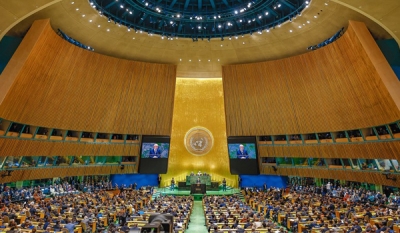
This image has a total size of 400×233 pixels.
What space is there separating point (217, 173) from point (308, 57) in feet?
50.5

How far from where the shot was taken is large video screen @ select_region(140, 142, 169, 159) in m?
26.3

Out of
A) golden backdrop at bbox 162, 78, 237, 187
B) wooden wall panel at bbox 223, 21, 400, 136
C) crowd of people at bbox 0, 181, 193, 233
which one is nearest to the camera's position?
crowd of people at bbox 0, 181, 193, 233

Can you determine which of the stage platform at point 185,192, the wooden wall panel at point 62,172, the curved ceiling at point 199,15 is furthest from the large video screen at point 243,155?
the curved ceiling at point 199,15

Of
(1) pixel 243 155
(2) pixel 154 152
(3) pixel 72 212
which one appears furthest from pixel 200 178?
(3) pixel 72 212

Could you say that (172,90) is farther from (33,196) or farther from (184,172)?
(33,196)

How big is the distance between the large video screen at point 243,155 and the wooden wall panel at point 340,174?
1.27m

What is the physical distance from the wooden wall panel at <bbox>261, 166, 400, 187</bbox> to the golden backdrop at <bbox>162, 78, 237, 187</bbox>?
6548mm

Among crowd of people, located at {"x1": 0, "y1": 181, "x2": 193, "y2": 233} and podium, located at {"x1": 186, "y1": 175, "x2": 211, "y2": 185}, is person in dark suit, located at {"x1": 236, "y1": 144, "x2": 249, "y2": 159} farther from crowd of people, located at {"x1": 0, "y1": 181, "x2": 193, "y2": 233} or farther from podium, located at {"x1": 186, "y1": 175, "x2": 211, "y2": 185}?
crowd of people, located at {"x1": 0, "y1": 181, "x2": 193, "y2": 233}

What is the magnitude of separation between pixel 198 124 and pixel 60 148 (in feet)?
46.8

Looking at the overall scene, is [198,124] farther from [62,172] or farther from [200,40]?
[62,172]

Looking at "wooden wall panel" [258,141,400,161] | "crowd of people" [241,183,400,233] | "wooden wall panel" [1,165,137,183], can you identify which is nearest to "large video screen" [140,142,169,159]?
"wooden wall panel" [1,165,137,183]

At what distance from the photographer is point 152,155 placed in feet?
86.6

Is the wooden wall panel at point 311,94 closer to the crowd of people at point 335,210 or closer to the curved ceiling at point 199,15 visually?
the curved ceiling at point 199,15

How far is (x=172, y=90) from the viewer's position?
2697 centimetres
